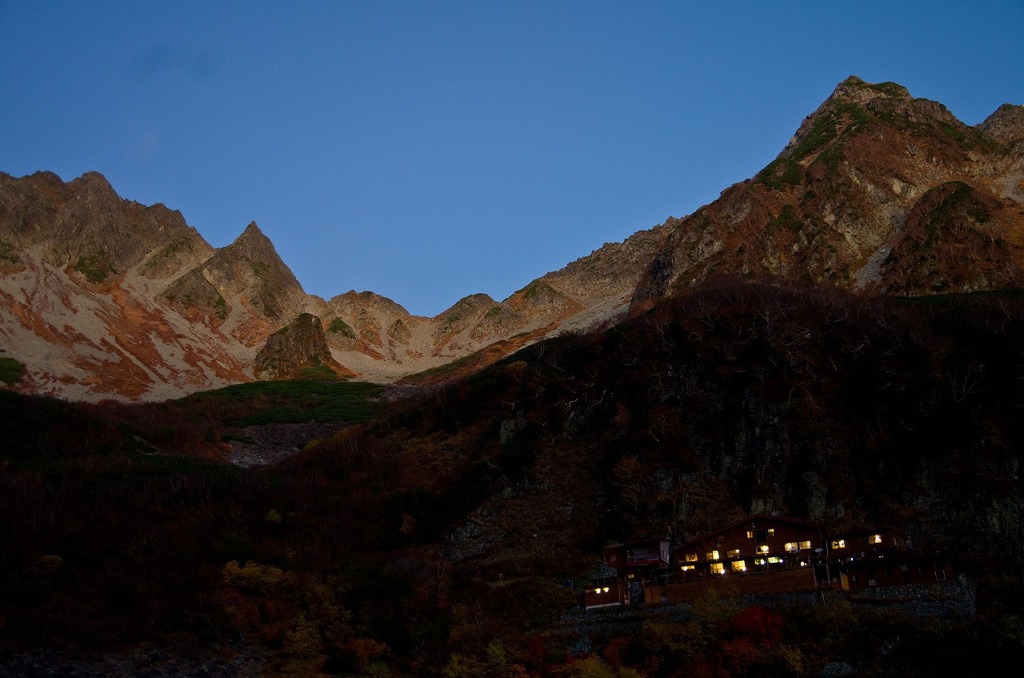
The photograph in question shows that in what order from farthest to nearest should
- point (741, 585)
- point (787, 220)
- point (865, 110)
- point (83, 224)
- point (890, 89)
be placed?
point (83, 224) < point (890, 89) < point (865, 110) < point (787, 220) < point (741, 585)

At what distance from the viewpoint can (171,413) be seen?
85250 millimetres

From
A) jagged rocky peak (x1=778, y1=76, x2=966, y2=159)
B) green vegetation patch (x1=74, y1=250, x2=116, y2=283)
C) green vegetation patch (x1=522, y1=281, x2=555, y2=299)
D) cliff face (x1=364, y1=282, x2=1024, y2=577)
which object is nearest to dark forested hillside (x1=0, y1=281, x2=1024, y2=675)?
cliff face (x1=364, y1=282, x2=1024, y2=577)

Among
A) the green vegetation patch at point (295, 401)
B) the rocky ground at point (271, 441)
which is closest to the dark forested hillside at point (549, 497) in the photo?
the rocky ground at point (271, 441)

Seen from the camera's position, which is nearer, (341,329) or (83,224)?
(83,224)

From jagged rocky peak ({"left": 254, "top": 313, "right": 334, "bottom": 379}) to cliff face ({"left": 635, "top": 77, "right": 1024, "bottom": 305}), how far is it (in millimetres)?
65018

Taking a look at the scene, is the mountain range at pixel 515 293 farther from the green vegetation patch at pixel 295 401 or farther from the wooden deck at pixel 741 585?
the wooden deck at pixel 741 585

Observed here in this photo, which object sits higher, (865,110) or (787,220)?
(865,110)

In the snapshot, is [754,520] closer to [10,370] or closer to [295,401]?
[295,401]

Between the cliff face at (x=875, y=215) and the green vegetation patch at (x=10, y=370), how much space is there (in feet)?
259

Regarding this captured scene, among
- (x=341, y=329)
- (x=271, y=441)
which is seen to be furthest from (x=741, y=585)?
(x=341, y=329)

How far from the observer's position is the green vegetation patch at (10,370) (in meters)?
88.2

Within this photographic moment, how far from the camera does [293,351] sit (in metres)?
139

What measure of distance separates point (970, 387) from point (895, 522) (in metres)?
10.7

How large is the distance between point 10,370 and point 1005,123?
17044 cm
